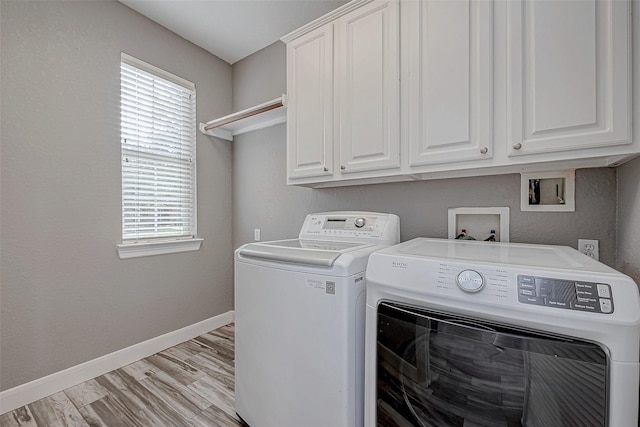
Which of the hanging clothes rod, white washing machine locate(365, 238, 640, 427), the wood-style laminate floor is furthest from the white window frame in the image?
white washing machine locate(365, 238, 640, 427)

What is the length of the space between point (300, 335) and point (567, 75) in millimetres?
1465

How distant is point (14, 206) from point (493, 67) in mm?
2641

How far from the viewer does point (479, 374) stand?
0.82m

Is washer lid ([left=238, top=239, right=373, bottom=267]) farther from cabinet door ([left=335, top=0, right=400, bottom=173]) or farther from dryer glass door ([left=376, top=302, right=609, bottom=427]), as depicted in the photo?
cabinet door ([left=335, top=0, right=400, bottom=173])

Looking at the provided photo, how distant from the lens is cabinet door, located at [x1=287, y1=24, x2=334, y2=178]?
5.53 feet

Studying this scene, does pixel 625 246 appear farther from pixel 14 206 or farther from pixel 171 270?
pixel 14 206

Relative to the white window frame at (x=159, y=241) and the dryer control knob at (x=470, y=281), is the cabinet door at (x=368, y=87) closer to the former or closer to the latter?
the dryer control knob at (x=470, y=281)

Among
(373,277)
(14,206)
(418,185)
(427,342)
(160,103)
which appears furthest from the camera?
(160,103)

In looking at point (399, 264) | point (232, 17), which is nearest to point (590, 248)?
point (399, 264)

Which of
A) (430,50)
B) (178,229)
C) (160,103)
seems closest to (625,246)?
(430,50)

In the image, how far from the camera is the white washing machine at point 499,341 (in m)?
0.68

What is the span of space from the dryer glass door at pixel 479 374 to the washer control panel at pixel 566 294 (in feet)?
0.31

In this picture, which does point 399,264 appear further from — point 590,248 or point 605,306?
point 590,248

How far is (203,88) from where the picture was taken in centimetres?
266
